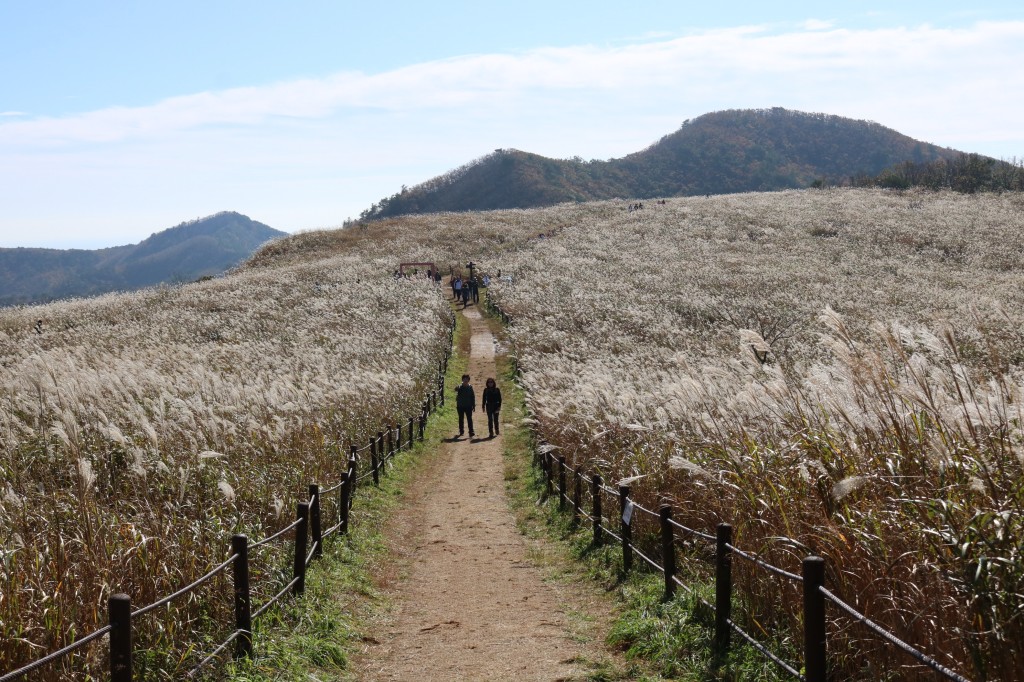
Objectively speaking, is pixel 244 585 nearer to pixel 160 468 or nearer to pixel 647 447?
pixel 160 468

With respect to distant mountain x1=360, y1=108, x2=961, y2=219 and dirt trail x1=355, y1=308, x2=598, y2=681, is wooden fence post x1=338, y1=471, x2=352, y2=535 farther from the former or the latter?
distant mountain x1=360, y1=108, x2=961, y2=219

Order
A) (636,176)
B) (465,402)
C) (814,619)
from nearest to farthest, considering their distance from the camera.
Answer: (814,619) → (465,402) → (636,176)

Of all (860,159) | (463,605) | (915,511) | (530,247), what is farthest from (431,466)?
(860,159)

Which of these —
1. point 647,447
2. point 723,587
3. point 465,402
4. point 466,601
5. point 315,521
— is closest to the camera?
point 723,587

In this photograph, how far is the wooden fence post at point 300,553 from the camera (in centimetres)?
796

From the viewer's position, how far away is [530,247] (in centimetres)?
6241

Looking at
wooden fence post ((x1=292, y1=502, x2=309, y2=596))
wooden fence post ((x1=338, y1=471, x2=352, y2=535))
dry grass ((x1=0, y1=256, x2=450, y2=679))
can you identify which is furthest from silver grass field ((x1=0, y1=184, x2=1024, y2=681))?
wooden fence post ((x1=338, y1=471, x2=352, y2=535))

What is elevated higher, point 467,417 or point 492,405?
point 492,405

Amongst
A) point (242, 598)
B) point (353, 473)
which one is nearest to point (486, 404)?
point (353, 473)

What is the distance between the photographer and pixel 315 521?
30.5 feet

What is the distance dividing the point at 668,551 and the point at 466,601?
8.75 ft

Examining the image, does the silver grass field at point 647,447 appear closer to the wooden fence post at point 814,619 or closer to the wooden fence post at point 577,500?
the wooden fence post at point 814,619

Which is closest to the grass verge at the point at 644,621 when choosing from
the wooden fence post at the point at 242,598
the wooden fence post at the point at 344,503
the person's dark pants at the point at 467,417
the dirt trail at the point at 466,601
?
the dirt trail at the point at 466,601

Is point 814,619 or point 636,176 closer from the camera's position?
point 814,619
